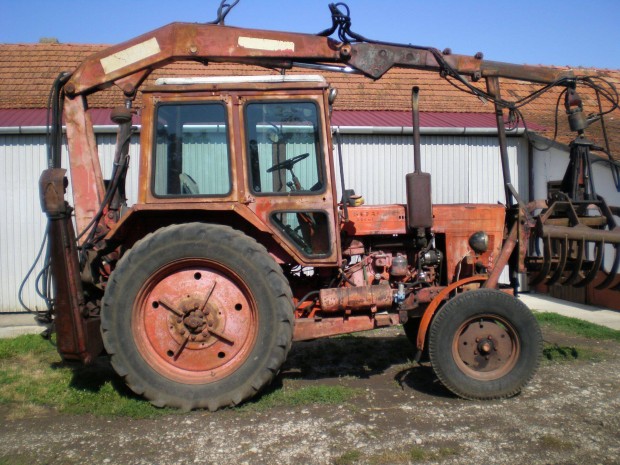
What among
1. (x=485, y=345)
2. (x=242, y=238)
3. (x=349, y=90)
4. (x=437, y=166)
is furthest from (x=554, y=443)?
(x=349, y=90)

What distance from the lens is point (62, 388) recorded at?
5.21m

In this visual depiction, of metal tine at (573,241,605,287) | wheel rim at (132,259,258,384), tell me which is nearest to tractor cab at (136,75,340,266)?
wheel rim at (132,259,258,384)

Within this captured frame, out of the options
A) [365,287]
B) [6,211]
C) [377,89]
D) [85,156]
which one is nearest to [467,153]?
[377,89]

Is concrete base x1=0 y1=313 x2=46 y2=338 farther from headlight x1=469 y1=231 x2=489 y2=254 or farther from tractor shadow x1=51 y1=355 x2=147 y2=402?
headlight x1=469 y1=231 x2=489 y2=254

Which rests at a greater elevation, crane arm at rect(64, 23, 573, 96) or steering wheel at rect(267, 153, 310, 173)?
crane arm at rect(64, 23, 573, 96)

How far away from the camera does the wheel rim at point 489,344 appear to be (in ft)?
15.9

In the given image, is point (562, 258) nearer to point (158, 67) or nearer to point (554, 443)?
point (554, 443)

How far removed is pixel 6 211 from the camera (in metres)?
9.85

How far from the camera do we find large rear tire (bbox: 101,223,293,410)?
15.0 ft

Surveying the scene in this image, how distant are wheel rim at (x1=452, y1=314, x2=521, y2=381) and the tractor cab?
125 centimetres

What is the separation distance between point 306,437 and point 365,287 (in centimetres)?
144

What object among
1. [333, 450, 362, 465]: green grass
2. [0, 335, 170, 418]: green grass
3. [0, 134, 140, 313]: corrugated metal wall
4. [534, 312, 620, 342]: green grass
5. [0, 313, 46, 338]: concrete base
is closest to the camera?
[333, 450, 362, 465]: green grass

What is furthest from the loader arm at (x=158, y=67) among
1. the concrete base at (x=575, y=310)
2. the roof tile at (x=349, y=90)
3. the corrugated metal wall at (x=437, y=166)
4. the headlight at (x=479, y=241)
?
the roof tile at (x=349, y=90)

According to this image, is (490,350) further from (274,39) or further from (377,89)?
(377,89)
